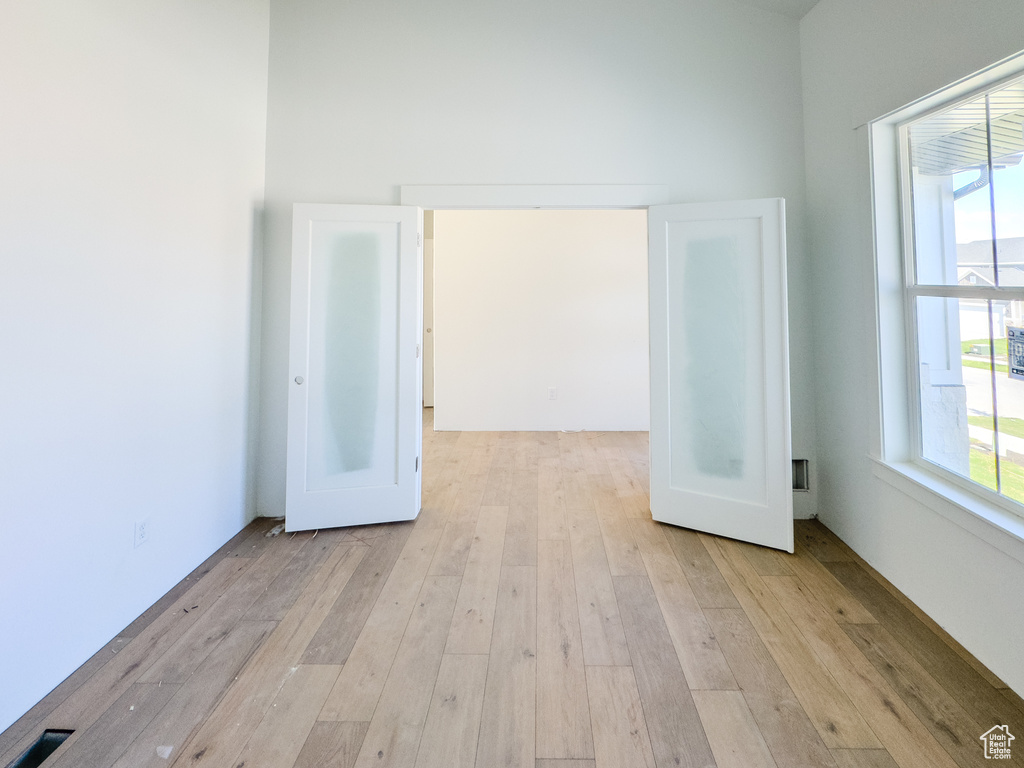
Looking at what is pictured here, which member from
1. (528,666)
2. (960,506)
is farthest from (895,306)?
(528,666)

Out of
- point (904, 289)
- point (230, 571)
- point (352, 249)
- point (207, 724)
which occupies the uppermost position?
point (352, 249)

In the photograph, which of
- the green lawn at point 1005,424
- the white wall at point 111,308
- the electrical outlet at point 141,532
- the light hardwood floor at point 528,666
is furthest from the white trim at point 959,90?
the electrical outlet at point 141,532

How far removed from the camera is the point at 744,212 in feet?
9.16

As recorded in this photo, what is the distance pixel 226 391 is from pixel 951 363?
360 cm

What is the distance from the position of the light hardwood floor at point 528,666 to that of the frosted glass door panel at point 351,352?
0.54 m

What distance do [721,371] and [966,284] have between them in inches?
44.2

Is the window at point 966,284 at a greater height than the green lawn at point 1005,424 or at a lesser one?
greater

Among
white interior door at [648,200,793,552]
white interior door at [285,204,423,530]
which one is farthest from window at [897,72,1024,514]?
white interior door at [285,204,423,530]

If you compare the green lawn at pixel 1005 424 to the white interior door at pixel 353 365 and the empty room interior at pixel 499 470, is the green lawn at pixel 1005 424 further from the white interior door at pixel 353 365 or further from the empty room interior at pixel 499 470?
the white interior door at pixel 353 365

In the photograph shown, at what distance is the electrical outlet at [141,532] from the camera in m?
2.13

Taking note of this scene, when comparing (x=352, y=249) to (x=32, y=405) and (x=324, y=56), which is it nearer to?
(x=324, y=56)

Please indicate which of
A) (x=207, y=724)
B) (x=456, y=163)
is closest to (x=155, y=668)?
(x=207, y=724)

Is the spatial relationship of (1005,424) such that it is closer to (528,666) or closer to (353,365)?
(528,666)

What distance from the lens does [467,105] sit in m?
3.17
